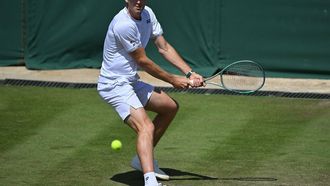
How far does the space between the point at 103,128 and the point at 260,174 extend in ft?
8.48

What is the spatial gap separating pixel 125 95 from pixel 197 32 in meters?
5.44

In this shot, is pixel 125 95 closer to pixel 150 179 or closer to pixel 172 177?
pixel 150 179

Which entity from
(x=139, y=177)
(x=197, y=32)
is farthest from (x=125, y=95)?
(x=197, y=32)

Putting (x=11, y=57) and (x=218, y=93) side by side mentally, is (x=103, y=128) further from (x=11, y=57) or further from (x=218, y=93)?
(x=11, y=57)

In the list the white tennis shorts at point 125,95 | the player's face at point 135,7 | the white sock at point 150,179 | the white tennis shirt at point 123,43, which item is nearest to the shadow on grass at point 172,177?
the white sock at point 150,179

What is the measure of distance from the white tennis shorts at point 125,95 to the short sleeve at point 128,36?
0.37 meters

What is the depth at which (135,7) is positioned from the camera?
7.60 metres

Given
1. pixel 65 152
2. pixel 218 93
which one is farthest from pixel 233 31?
pixel 65 152

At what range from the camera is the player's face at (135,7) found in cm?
759

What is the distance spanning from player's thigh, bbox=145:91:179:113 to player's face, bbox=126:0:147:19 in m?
0.75

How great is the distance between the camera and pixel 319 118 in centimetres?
1063

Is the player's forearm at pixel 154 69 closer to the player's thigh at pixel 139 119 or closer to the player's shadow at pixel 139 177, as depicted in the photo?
the player's thigh at pixel 139 119

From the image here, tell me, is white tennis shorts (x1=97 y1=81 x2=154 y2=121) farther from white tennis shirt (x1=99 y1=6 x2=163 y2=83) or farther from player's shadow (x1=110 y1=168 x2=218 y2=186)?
player's shadow (x1=110 y1=168 x2=218 y2=186)

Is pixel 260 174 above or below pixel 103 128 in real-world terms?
above
